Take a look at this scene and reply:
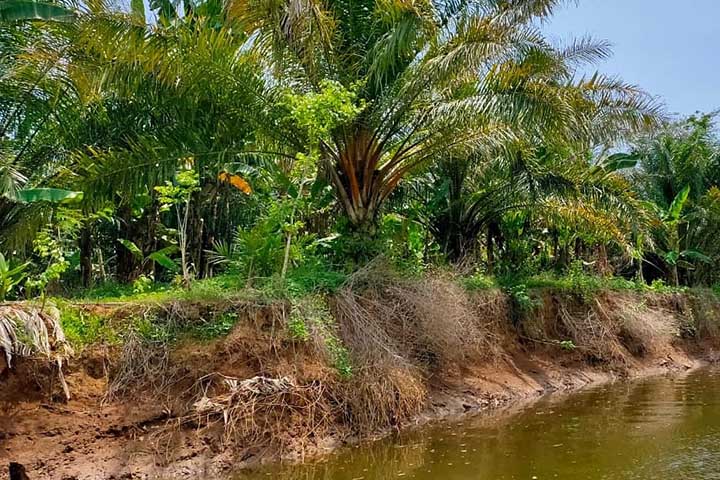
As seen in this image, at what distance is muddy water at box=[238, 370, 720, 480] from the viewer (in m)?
5.97

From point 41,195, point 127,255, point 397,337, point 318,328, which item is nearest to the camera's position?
point 41,195

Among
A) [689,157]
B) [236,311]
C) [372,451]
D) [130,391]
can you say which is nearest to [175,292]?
[236,311]

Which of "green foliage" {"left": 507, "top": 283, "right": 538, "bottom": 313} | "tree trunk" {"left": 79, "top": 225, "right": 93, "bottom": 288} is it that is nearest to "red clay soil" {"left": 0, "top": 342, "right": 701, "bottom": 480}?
"tree trunk" {"left": 79, "top": 225, "right": 93, "bottom": 288}

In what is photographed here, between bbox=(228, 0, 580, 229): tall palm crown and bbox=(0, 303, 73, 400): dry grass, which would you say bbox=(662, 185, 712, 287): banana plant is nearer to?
bbox=(228, 0, 580, 229): tall palm crown

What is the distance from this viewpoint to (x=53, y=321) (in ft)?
20.5

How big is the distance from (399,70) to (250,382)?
5.09m

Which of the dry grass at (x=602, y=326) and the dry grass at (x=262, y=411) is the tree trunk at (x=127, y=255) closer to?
the dry grass at (x=262, y=411)

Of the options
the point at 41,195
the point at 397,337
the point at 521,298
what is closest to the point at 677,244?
the point at 521,298

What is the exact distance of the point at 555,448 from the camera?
6867 mm

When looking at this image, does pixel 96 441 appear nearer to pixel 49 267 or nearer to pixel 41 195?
pixel 49 267

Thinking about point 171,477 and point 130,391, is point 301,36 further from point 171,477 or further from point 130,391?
point 171,477

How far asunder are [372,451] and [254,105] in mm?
4976

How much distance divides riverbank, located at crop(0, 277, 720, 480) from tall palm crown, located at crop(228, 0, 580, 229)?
2033mm

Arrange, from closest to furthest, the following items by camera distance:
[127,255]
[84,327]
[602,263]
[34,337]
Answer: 1. [34,337]
2. [84,327]
3. [127,255]
4. [602,263]
